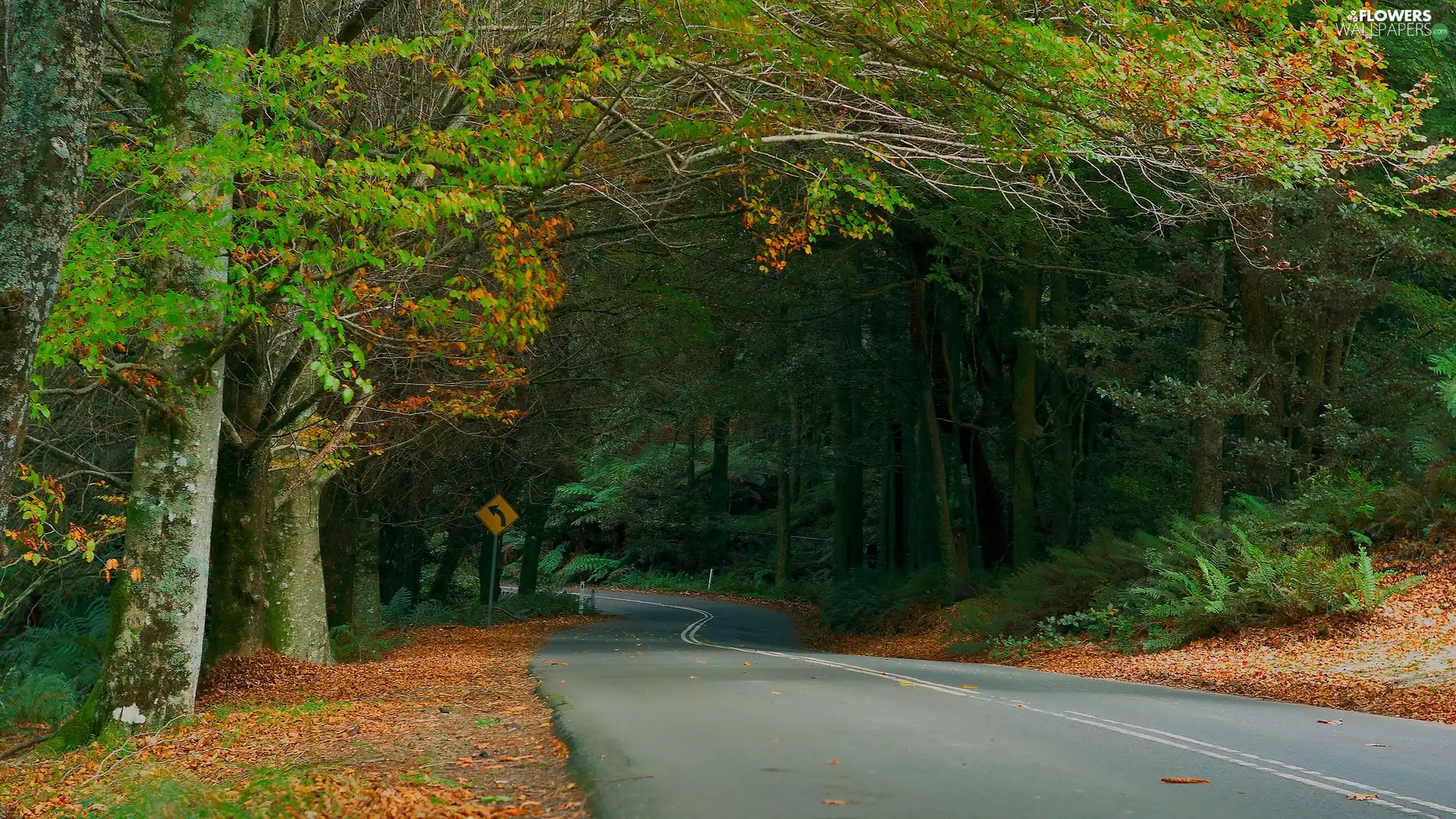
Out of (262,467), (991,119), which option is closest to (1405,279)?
(991,119)

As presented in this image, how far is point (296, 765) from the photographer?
8.32 metres

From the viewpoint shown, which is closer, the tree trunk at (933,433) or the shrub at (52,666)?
the shrub at (52,666)

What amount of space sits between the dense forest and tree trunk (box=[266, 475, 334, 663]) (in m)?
0.06

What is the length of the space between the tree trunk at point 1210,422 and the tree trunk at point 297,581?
1417 cm

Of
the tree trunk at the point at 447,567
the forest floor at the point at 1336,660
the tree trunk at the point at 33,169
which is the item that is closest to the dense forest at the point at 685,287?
the tree trunk at the point at 33,169

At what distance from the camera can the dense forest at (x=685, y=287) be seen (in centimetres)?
1053

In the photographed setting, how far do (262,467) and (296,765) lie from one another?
7.98m

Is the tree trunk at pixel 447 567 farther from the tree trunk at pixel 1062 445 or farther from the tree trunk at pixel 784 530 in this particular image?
the tree trunk at pixel 1062 445

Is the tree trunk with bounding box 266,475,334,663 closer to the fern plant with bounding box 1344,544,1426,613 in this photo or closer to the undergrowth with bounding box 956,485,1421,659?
the undergrowth with bounding box 956,485,1421,659

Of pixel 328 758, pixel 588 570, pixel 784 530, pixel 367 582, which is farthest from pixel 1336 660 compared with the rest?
pixel 588 570

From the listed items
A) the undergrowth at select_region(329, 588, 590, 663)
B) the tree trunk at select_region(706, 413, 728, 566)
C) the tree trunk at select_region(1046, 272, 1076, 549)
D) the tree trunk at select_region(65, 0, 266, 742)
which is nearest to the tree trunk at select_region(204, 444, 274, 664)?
the tree trunk at select_region(65, 0, 266, 742)

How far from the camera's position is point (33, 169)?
5301mm

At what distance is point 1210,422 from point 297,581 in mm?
14690

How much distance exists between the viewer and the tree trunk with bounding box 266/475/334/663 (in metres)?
16.8
